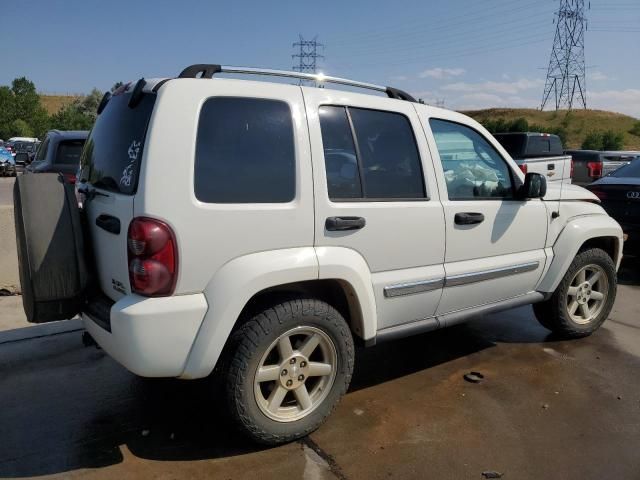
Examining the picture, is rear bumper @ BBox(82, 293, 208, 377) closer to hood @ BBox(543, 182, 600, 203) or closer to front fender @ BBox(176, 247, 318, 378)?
front fender @ BBox(176, 247, 318, 378)

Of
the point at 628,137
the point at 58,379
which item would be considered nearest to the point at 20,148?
the point at 58,379

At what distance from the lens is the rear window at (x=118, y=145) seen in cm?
277

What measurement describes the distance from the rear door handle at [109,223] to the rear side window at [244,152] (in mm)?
446

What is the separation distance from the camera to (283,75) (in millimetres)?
3250

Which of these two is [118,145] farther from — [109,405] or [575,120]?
[575,120]

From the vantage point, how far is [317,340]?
311 cm

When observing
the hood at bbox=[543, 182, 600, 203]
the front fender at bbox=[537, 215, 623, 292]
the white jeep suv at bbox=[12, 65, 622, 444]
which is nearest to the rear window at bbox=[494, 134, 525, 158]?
the hood at bbox=[543, 182, 600, 203]

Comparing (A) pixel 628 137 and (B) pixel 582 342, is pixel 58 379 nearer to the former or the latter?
(B) pixel 582 342

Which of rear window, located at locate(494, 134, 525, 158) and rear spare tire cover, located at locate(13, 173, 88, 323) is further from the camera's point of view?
rear window, located at locate(494, 134, 525, 158)

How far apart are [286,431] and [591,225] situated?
10.2 feet

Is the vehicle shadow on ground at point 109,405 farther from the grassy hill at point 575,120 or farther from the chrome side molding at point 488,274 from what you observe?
the grassy hill at point 575,120

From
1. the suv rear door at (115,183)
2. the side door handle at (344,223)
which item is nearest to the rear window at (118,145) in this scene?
the suv rear door at (115,183)

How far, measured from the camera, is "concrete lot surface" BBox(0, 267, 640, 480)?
114 inches

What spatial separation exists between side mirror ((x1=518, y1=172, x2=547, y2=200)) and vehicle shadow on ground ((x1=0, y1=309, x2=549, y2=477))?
140cm
